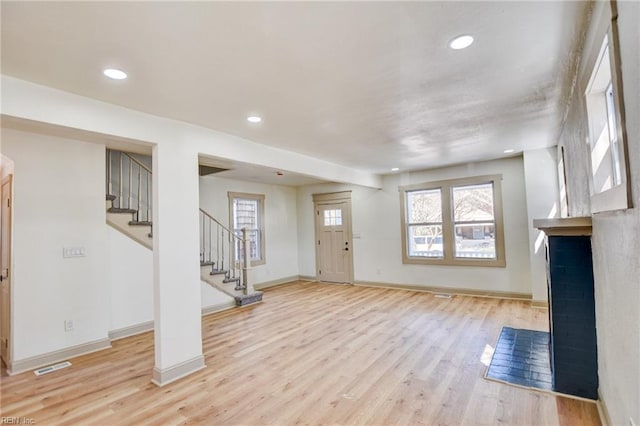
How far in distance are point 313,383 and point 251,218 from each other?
5.12 meters

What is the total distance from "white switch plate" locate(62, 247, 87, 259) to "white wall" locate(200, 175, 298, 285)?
2.61 metres

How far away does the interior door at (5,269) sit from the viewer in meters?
3.46

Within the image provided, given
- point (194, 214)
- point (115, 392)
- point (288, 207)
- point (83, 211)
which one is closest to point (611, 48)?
point (194, 214)

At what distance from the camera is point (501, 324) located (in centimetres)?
434

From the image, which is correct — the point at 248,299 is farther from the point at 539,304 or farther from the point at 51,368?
the point at 539,304

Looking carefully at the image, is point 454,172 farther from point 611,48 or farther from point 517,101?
point 611,48

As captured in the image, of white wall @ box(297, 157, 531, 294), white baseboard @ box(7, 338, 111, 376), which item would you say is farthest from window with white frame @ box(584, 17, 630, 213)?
white baseboard @ box(7, 338, 111, 376)

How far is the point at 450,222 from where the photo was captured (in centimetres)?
630

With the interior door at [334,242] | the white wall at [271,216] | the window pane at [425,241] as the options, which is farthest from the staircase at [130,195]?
the window pane at [425,241]

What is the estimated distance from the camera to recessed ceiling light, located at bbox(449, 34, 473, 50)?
1927 millimetres

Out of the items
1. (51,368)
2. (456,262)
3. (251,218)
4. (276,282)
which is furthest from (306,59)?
(276,282)

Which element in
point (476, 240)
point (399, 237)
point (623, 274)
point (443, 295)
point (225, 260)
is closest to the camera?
point (623, 274)

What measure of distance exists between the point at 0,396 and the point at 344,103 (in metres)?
4.06

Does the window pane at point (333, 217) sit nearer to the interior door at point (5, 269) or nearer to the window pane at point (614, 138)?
the interior door at point (5, 269)
